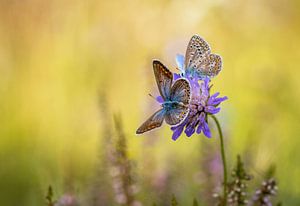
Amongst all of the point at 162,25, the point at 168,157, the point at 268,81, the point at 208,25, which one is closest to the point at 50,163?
the point at 168,157

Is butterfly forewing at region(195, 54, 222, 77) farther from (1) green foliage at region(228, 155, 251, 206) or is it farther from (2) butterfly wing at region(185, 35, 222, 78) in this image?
(1) green foliage at region(228, 155, 251, 206)

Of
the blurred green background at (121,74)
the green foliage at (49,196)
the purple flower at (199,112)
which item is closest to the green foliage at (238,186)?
the purple flower at (199,112)

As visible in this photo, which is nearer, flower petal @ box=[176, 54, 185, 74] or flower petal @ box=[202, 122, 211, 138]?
flower petal @ box=[202, 122, 211, 138]

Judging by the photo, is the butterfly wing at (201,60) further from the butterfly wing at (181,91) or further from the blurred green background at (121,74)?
the blurred green background at (121,74)

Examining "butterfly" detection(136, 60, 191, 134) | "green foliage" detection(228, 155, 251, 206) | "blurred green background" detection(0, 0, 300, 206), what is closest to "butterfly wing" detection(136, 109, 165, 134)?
"butterfly" detection(136, 60, 191, 134)

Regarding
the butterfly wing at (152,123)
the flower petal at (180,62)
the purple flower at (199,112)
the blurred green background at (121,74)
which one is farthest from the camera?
the blurred green background at (121,74)

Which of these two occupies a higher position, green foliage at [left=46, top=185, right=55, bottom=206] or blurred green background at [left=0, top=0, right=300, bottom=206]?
blurred green background at [left=0, top=0, right=300, bottom=206]

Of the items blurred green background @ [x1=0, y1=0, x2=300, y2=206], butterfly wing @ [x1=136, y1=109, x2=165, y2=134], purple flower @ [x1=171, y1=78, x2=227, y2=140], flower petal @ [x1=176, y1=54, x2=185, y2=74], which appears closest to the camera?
butterfly wing @ [x1=136, y1=109, x2=165, y2=134]
